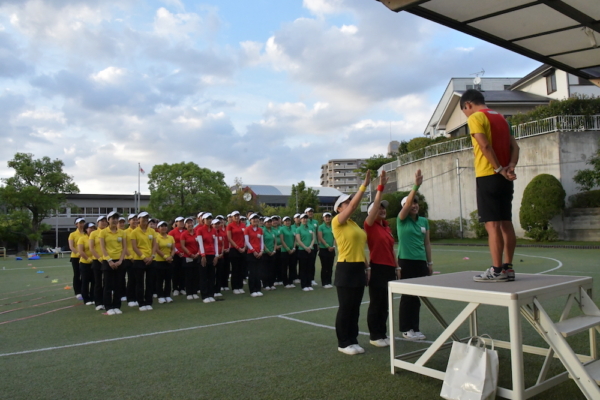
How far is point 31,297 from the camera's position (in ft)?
41.5

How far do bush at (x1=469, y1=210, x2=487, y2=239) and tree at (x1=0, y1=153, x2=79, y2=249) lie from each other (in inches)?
1365

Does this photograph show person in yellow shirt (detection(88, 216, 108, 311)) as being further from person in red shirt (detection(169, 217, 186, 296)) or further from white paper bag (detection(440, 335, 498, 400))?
white paper bag (detection(440, 335, 498, 400))

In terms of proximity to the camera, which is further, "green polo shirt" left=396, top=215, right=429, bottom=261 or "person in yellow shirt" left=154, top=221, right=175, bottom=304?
"person in yellow shirt" left=154, top=221, right=175, bottom=304

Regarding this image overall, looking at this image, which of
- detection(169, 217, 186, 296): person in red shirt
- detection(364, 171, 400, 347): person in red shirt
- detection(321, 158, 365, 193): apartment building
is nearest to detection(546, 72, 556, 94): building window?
detection(169, 217, 186, 296): person in red shirt

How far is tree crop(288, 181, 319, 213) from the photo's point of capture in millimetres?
63625

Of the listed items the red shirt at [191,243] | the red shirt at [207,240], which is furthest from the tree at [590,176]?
the red shirt at [191,243]

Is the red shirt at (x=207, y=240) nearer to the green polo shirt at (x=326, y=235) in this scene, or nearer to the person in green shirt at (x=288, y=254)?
the person in green shirt at (x=288, y=254)

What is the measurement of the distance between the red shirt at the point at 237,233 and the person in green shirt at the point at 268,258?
762 millimetres

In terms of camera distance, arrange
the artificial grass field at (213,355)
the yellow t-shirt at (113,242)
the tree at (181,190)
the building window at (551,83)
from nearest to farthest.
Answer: the artificial grass field at (213,355) < the yellow t-shirt at (113,242) < the building window at (551,83) < the tree at (181,190)

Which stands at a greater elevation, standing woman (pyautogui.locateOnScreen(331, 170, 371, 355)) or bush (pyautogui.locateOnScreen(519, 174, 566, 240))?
bush (pyautogui.locateOnScreen(519, 174, 566, 240))

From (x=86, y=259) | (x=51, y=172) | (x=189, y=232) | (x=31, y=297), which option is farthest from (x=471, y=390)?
(x=51, y=172)

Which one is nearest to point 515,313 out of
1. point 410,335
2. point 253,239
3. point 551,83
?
point 410,335

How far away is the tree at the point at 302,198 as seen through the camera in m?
63.6

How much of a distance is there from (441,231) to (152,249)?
86.3ft
